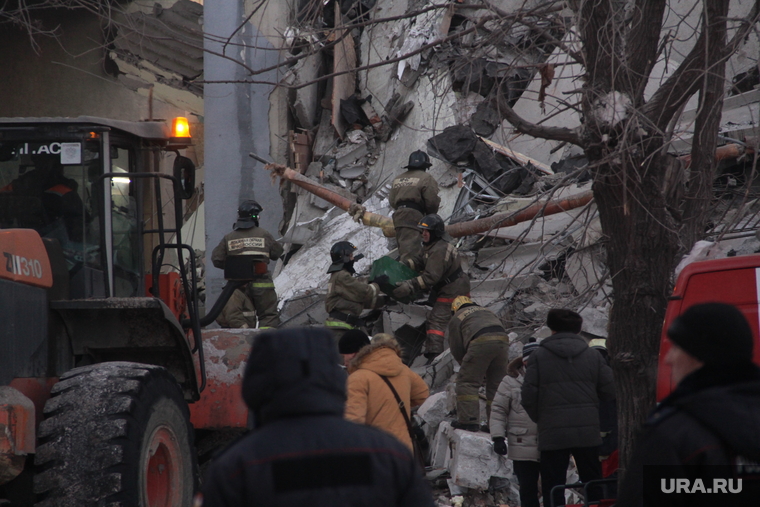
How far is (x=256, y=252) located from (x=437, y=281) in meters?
2.41

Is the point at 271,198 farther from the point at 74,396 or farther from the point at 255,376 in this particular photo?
the point at 255,376

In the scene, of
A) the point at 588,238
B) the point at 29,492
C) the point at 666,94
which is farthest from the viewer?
the point at 588,238

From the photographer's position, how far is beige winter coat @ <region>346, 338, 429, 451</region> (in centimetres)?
422

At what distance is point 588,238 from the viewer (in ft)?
26.5

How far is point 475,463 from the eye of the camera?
5.95 meters

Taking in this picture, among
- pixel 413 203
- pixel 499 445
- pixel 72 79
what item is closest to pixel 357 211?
pixel 413 203

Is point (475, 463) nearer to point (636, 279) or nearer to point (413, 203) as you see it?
point (636, 279)

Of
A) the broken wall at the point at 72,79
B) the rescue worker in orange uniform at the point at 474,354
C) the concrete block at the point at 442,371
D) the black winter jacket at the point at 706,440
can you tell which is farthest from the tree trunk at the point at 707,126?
the broken wall at the point at 72,79

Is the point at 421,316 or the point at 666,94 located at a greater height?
the point at 666,94

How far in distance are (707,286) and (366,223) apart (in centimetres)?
613

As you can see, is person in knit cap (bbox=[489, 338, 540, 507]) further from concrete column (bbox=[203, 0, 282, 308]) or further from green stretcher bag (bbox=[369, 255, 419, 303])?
concrete column (bbox=[203, 0, 282, 308])

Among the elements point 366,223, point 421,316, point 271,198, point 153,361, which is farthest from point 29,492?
point 271,198

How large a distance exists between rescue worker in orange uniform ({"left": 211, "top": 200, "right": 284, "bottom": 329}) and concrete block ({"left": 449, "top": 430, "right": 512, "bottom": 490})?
12.4 feet

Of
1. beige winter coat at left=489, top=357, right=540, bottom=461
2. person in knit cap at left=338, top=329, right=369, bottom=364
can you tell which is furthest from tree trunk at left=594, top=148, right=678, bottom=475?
person in knit cap at left=338, top=329, right=369, bottom=364
